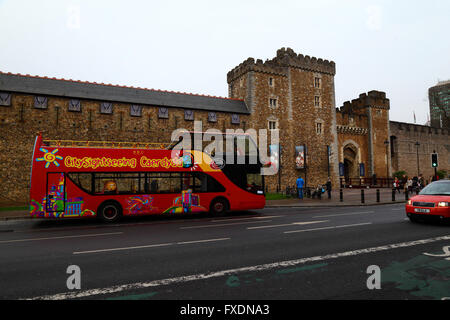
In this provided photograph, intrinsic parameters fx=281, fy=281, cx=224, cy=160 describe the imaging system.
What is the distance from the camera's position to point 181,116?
24547 mm

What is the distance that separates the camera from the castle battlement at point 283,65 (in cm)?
2908

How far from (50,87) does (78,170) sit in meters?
13.4

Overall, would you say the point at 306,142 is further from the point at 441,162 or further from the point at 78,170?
the point at 441,162

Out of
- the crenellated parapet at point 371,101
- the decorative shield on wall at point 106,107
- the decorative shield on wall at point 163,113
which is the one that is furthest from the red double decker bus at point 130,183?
the crenellated parapet at point 371,101

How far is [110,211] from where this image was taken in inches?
460

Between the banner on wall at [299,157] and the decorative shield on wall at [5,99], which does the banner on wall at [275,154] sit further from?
the decorative shield on wall at [5,99]

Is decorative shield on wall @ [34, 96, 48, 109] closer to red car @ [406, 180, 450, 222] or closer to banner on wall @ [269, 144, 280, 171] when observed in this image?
banner on wall @ [269, 144, 280, 171]

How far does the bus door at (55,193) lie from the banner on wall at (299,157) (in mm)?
23174

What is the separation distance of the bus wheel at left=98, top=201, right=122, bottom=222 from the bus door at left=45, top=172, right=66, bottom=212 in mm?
1393

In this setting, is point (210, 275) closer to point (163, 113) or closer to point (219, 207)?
point (219, 207)

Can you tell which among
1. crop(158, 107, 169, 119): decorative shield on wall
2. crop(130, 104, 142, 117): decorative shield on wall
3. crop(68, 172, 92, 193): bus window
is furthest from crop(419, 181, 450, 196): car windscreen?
crop(130, 104, 142, 117): decorative shield on wall

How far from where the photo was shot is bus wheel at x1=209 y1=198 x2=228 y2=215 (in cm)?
1309

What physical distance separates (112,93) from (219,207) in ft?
50.5
